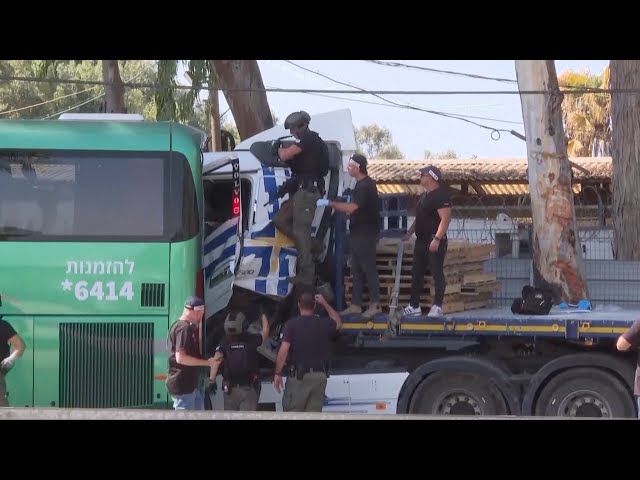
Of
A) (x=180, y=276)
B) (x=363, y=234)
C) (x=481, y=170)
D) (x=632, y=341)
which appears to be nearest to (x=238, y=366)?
(x=180, y=276)

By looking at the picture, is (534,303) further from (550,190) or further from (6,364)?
(6,364)

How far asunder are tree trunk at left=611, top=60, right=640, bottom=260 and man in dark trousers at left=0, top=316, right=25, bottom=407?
30.4 feet

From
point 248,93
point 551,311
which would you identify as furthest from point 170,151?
point 248,93

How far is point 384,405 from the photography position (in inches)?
374

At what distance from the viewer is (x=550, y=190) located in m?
11.3

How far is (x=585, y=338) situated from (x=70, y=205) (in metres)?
5.00

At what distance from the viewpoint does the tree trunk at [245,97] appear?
1566cm

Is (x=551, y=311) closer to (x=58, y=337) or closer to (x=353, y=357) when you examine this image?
(x=353, y=357)

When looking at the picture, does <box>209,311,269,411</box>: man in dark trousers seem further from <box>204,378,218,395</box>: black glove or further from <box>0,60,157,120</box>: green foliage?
<box>0,60,157,120</box>: green foliage

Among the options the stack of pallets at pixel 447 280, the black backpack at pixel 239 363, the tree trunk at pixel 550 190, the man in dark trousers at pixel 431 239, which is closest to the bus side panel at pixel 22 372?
the black backpack at pixel 239 363

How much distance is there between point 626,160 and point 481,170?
44.1ft

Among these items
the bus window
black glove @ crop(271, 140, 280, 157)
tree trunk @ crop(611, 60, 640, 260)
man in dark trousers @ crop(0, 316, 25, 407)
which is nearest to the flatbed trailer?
black glove @ crop(271, 140, 280, 157)

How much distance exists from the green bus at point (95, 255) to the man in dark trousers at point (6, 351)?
59 mm

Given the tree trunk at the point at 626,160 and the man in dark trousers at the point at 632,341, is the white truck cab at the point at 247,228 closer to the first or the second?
the man in dark trousers at the point at 632,341
